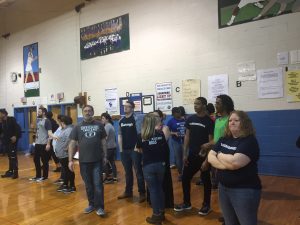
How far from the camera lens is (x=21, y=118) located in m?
12.3

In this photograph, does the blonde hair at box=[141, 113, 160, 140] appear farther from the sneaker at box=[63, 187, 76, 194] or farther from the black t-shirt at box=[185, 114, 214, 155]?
the sneaker at box=[63, 187, 76, 194]

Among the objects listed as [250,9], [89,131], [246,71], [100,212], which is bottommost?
[100,212]

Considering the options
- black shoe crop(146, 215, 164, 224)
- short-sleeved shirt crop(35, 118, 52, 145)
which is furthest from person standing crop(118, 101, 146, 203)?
short-sleeved shirt crop(35, 118, 52, 145)

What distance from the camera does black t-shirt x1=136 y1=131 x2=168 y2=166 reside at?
140 inches

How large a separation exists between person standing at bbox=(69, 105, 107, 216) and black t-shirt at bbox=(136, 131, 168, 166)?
81 cm

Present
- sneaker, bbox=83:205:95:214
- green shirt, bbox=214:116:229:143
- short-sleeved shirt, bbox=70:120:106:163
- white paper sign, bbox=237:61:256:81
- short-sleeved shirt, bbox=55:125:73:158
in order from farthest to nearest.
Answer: white paper sign, bbox=237:61:256:81 < short-sleeved shirt, bbox=55:125:73:158 < sneaker, bbox=83:205:95:214 < short-sleeved shirt, bbox=70:120:106:163 < green shirt, bbox=214:116:229:143

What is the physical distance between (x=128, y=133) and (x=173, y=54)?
3.68 meters

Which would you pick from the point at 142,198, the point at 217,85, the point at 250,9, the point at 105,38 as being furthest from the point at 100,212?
the point at 105,38

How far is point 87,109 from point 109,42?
17.9ft

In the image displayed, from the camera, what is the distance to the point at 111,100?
914 centimetres

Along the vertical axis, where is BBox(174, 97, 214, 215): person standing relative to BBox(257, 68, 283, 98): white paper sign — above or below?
below

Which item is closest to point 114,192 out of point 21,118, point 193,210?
point 193,210

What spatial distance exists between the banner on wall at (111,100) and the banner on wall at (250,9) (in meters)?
3.77

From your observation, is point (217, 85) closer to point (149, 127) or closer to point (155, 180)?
point (149, 127)
